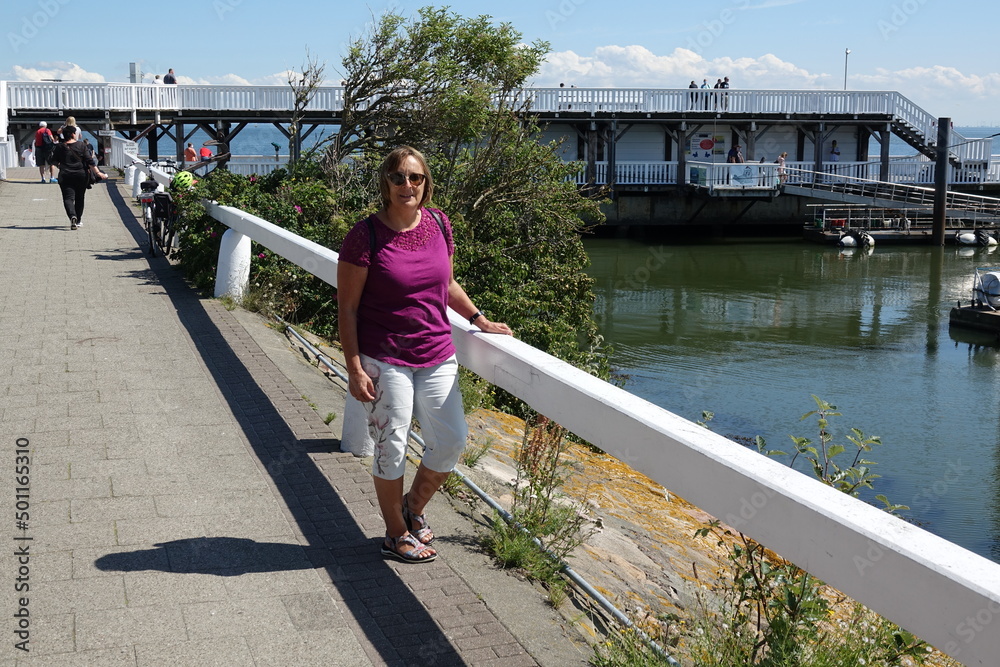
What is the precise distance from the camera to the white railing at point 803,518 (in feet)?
8.03

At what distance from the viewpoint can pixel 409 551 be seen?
4496 mm

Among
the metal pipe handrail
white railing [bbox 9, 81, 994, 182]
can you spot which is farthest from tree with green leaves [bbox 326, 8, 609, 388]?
white railing [bbox 9, 81, 994, 182]

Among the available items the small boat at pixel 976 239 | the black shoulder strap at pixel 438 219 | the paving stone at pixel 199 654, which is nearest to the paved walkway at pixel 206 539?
the paving stone at pixel 199 654

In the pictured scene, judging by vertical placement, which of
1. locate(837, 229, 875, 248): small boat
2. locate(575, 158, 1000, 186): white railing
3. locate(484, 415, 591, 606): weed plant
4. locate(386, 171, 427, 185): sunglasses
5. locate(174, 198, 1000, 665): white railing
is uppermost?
locate(575, 158, 1000, 186): white railing

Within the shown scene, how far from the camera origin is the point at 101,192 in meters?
26.2

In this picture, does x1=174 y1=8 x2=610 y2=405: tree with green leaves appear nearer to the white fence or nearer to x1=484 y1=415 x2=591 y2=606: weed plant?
x1=484 y1=415 x2=591 y2=606: weed plant

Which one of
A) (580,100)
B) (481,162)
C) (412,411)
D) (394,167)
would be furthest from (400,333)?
(580,100)

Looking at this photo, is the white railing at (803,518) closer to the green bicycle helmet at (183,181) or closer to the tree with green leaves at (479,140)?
the green bicycle helmet at (183,181)

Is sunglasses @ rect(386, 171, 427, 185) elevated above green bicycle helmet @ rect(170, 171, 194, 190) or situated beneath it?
situated beneath

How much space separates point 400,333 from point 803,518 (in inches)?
78.7

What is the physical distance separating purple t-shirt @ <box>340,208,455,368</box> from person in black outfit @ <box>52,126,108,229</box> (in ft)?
47.0

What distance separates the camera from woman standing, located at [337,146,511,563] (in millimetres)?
4352

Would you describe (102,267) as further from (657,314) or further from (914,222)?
(914,222)

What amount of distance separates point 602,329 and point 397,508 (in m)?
23.2
